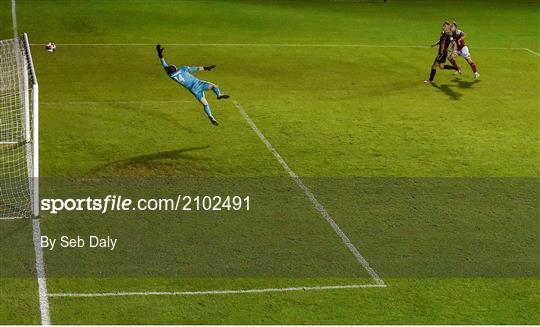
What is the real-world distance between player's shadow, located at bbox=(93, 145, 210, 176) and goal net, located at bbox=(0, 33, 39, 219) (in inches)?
65.4

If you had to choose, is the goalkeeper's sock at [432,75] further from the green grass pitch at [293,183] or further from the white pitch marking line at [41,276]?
the white pitch marking line at [41,276]

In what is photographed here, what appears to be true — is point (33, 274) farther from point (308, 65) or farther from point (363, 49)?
point (363, 49)

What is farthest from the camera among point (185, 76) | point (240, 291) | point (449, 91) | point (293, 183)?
point (449, 91)

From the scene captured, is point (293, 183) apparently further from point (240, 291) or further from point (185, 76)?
point (240, 291)

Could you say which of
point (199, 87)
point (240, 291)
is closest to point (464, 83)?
point (199, 87)

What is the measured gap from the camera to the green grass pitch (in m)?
11.3

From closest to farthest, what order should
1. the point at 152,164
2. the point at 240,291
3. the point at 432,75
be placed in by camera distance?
the point at 240,291 < the point at 152,164 < the point at 432,75

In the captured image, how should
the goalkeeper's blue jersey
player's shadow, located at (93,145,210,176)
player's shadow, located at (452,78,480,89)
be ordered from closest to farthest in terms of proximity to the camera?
player's shadow, located at (93,145,210,176) → the goalkeeper's blue jersey → player's shadow, located at (452,78,480,89)

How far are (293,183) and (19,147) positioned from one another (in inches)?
257

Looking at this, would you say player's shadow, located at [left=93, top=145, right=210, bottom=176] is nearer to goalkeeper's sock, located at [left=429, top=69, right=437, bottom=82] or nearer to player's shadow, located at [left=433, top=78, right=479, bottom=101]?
player's shadow, located at [left=433, top=78, right=479, bottom=101]

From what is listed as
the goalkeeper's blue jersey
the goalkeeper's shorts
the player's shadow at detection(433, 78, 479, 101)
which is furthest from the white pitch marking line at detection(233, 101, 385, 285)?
the player's shadow at detection(433, 78, 479, 101)

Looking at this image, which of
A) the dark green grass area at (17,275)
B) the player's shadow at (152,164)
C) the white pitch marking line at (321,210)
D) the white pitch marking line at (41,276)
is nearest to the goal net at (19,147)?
the white pitch marking line at (41,276)

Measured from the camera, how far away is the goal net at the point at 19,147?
551 inches

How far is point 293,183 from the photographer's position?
16016 millimetres
